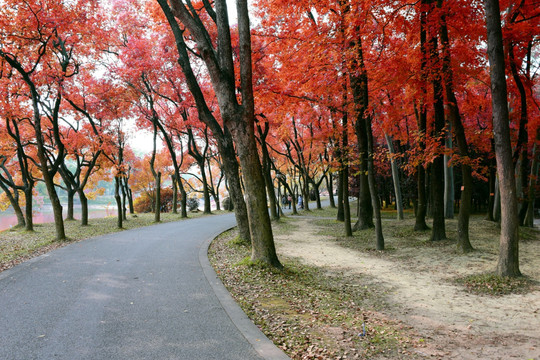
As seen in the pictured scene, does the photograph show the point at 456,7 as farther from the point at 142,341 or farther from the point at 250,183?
the point at 142,341

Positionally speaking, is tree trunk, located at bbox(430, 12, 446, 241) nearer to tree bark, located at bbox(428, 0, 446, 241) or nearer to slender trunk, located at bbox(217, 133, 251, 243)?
tree bark, located at bbox(428, 0, 446, 241)

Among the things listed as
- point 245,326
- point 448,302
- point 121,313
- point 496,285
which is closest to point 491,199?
point 496,285

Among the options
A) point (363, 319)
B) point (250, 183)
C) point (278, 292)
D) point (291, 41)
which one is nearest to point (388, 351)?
point (363, 319)

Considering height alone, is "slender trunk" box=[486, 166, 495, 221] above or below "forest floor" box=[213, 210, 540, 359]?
above

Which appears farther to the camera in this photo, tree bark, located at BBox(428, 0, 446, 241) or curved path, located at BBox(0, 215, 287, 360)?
tree bark, located at BBox(428, 0, 446, 241)

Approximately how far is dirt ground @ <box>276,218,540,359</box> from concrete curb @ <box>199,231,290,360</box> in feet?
5.62

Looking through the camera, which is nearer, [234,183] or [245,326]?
[245,326]

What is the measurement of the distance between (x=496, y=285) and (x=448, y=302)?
1.35m

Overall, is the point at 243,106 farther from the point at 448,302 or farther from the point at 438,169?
the point at 438,169

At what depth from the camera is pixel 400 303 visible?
227 inches

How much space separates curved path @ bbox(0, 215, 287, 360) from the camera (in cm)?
338

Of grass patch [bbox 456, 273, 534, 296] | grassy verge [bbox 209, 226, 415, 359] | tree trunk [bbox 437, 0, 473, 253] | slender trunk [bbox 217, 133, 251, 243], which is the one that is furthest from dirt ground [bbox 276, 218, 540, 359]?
slender trunk [bbox 217, 133, 251, 243]

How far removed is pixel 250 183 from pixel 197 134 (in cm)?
2048

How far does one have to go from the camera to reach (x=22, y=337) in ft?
11.9
